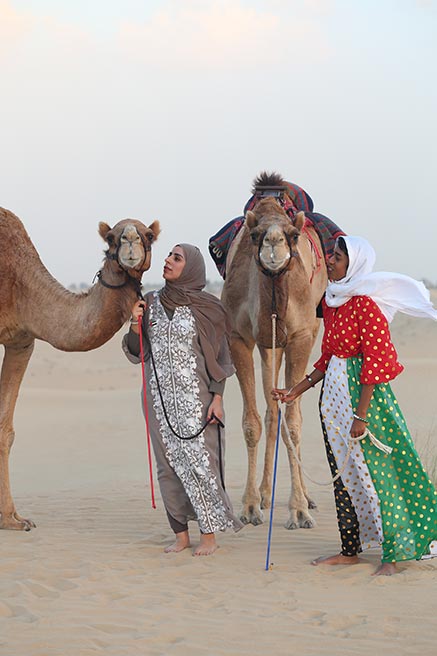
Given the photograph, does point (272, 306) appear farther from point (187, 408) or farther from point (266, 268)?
point (187, 408)

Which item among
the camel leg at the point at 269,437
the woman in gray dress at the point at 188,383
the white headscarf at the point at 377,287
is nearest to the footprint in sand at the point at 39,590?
the woman in gray dress at the point at 188,383

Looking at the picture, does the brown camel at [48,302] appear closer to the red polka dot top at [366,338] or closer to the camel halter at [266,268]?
the camel halter at [266,268]

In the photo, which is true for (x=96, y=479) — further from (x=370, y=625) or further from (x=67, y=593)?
(x=370, y=625)

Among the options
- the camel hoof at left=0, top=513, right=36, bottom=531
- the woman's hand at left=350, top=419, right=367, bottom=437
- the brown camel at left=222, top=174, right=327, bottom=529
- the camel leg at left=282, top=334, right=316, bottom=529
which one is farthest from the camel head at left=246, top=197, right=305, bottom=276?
the camel hoof at left=0, top=513, right=36, bottom=531

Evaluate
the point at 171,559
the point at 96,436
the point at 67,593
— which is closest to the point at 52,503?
the point at 171,559

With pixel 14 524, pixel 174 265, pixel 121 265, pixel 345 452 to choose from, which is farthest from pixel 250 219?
pixel 14 524

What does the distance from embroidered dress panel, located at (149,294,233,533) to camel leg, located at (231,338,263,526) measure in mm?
1372

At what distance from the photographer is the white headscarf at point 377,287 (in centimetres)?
554

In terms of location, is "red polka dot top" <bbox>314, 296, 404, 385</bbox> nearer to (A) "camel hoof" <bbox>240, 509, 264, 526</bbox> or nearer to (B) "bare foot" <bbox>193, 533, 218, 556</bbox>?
(B) "bare foot" <bbox>193, 533, 218, 556</bbox>

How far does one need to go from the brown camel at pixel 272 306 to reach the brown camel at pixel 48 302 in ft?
3.07

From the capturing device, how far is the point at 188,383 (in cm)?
611

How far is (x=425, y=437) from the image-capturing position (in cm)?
1298

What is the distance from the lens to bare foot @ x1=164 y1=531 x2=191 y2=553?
6305 millimetres

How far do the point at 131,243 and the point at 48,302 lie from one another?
4.44 feet
